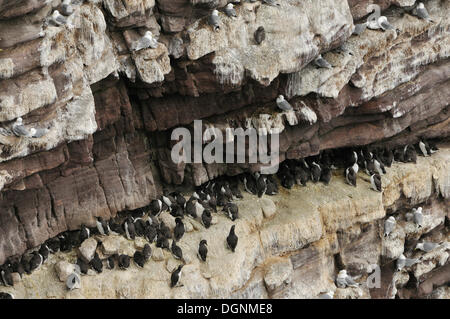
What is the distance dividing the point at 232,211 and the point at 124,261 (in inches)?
167

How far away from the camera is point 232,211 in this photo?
29.2 meters

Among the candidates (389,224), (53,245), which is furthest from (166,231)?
(389,224)

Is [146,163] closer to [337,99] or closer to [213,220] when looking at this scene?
[213,220]

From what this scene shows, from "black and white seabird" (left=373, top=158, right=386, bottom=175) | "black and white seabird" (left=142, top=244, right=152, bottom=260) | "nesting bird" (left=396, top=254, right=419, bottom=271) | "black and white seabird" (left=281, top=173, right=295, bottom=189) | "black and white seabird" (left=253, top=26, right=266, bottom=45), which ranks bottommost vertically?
"nesting bird" (left=396, top=254, right=419, bottom=271)

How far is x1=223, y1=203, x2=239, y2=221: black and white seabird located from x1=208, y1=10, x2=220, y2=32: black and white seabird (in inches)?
238

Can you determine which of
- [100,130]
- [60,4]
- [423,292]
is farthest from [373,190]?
[60,4]

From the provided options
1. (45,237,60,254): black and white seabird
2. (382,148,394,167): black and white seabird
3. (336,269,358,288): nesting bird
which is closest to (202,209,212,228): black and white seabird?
(45,237,60,254): black and white seabird

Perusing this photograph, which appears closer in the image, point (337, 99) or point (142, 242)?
point (142, 242)

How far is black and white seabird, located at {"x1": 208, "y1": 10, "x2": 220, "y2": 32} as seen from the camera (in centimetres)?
2683

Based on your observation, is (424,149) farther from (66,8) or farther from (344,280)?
(66,8)

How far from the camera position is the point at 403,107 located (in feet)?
107

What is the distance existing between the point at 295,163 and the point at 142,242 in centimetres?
761

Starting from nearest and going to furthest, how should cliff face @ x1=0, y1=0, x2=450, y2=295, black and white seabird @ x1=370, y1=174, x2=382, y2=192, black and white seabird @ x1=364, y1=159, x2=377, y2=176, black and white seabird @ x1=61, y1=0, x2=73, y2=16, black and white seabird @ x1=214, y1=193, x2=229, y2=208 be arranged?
cliff face @ x1=0, y1=0, x2=450, y2=295
black and white seabird @ x1=61, y1=0, x2=73, y2=16
black and white seabird @ x1=214, y1=193, x2=229, y2=208
black and white seabird @ x1=370, y1=174, x2=382, y2=192
black and white seabird @ x1=364, y1=159, x2=377, y2=176

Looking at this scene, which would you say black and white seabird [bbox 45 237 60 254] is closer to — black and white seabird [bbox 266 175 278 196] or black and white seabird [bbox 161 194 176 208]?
black and white seabird [bbox 161 194 176 208]
